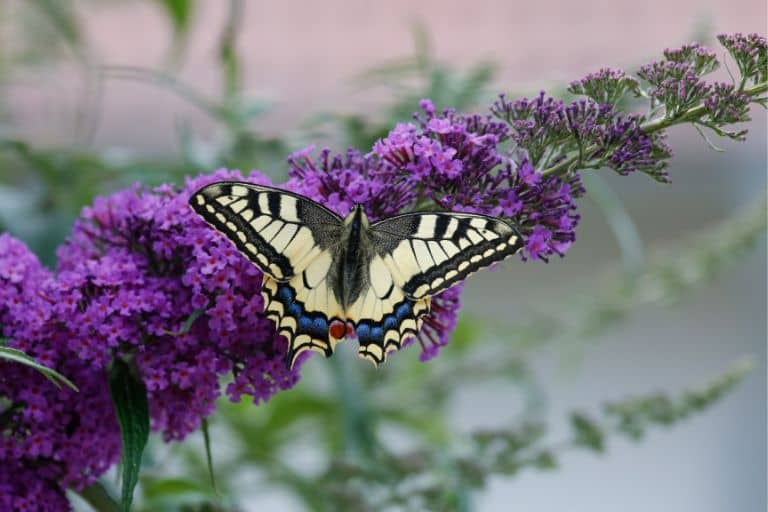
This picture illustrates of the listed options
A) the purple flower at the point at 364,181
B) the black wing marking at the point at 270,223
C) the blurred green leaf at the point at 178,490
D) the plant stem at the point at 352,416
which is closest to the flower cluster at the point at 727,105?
the purple flower at the point at 364,181

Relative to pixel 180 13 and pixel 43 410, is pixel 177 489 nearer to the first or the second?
pixel 43 410

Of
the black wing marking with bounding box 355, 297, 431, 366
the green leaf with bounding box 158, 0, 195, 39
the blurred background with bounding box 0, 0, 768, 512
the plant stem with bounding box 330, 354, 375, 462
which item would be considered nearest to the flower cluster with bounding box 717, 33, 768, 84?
the black wing marking with bounding box 355, 297, 431, 366

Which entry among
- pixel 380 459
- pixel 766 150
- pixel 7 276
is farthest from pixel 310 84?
pixel 7 276

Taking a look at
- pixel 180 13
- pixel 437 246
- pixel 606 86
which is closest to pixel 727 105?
pixel 606 86

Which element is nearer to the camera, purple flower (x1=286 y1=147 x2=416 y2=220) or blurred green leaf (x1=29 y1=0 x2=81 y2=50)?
purple flower (x1=286 y1=147 x2=416 y2=220)

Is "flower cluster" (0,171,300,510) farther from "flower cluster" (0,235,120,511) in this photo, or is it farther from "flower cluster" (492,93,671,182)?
"flower cluster" (492,93,671,182)

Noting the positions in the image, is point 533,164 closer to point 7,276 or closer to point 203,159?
point 7,276
